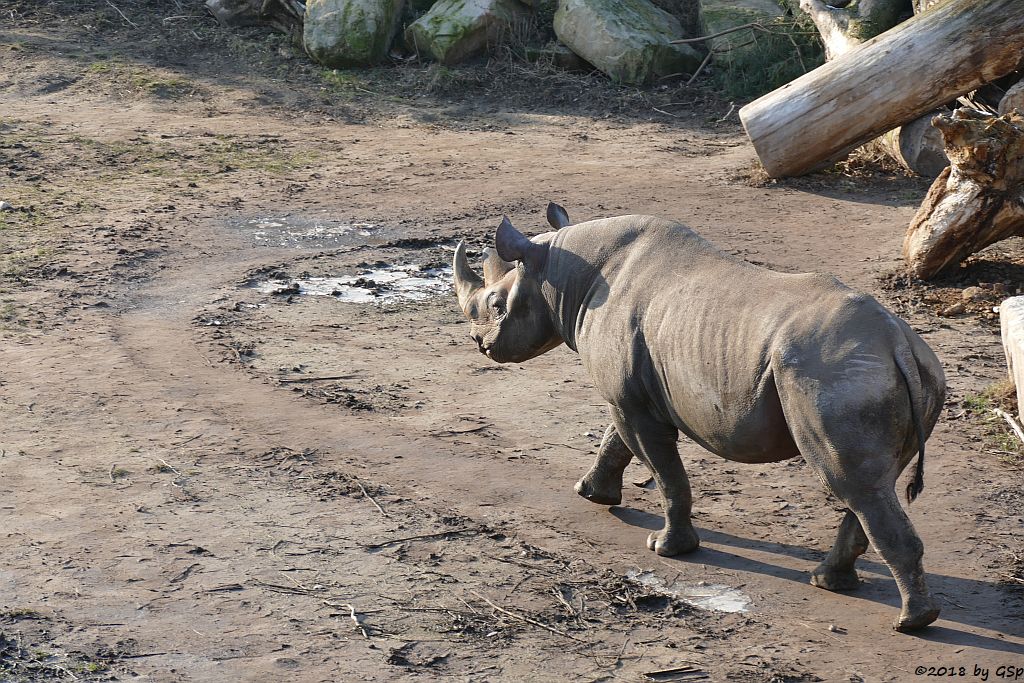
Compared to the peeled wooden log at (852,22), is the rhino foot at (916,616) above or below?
below

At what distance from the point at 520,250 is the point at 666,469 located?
4.04ft

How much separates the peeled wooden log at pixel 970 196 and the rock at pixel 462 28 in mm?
7370

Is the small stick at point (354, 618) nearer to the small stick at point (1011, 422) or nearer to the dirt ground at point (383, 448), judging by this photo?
the dirt ground at point (383, 448)

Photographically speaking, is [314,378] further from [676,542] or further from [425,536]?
[676,542]

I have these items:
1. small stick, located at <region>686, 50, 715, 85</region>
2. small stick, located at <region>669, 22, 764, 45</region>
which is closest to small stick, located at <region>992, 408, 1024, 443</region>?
small stick, located at <region>669, 22, 764, 45</region>

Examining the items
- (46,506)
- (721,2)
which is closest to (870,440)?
(46,506)

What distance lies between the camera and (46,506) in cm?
601

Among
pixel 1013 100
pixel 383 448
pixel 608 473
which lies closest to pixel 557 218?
pixel 608 473

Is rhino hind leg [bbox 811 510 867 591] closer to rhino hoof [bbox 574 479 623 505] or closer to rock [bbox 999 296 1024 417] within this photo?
rhino hoof [bbox 574 479 623 505]

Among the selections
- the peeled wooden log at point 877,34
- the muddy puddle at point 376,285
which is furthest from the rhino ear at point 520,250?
the peeled wooden log at point 877,34

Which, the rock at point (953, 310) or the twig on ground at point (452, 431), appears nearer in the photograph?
the twig on ground at point (452, 431)

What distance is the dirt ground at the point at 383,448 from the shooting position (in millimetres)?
4922

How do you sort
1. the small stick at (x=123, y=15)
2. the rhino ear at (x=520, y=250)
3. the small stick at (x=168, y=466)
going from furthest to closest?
1. the small stick at (x=123, y=15)
2. the small stick at (x=168, y=466)
3. the rhino ear at (x=520, y=250)

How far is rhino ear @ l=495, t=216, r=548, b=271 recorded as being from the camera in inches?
228
